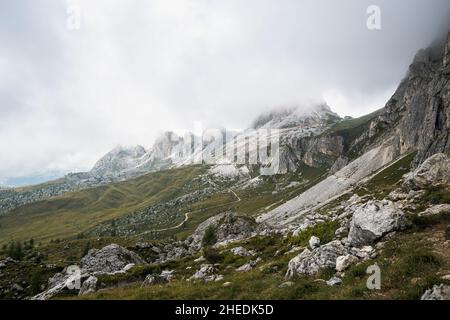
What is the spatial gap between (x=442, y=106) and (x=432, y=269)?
173 m

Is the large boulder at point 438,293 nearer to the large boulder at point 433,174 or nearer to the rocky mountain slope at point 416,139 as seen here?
the large boulder at point 433,174

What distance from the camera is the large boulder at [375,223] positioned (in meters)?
27.0

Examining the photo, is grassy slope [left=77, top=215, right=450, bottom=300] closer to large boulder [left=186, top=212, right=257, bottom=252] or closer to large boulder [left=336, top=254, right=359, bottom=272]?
large boulder [left=336, top=254, right=359, bottom=272]

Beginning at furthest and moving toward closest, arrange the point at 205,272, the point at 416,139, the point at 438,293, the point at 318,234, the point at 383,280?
the point at 416,139 → the point at 318,234 → the point at 205,272 → the point at 383,280 → the point at 438,293

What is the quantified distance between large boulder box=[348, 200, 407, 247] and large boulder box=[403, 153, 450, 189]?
42.9 ft

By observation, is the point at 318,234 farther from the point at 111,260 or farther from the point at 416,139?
Answer: the point at 416,139

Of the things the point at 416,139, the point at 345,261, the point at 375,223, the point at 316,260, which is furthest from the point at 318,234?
the point at 416,139

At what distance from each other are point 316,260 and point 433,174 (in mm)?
23066

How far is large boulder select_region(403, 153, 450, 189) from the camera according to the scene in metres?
38.0

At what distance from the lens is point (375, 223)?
27641 millimetres

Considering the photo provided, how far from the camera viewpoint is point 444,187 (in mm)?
35219

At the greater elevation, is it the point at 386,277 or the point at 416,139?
the point at 386,277

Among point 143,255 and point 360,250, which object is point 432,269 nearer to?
point 360,250
